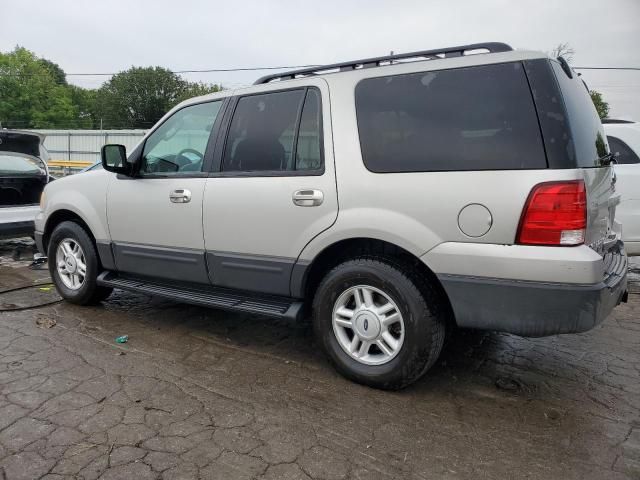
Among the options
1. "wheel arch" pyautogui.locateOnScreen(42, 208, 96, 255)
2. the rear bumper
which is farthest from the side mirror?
the rear bumper

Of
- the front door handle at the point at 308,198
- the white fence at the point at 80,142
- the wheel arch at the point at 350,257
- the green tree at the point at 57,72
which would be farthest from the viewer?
the green tree at the point at 57,72

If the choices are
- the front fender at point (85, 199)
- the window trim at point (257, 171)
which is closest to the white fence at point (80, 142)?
the front fender at point (85, 199)

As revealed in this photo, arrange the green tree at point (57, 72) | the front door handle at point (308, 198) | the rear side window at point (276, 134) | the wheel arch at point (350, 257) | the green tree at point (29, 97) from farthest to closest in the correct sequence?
the green tree at point (57, 72)
the green tree at point (29, 97)
the rear side window at point (276, 134)
the front door handle at point (308, 198)
the wheel arch at point (350, 257)

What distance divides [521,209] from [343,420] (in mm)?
1453

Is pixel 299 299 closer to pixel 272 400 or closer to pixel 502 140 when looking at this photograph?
pixel 272 400

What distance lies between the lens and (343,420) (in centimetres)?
280

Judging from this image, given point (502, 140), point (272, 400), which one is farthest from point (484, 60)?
point (272, 400)

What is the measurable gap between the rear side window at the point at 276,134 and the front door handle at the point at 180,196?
368mm

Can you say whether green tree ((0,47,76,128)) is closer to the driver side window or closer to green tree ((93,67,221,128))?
green tree ((93,67,221,128))

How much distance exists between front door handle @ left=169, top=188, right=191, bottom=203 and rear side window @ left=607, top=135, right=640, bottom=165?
451cm

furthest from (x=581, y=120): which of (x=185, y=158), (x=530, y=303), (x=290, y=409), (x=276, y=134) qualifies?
(x=185, y=158)

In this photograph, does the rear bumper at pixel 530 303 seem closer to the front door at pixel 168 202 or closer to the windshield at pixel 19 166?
the front door at pixel 168 202

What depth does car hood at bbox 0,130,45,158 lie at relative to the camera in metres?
7.43

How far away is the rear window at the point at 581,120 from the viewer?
2665 mm
